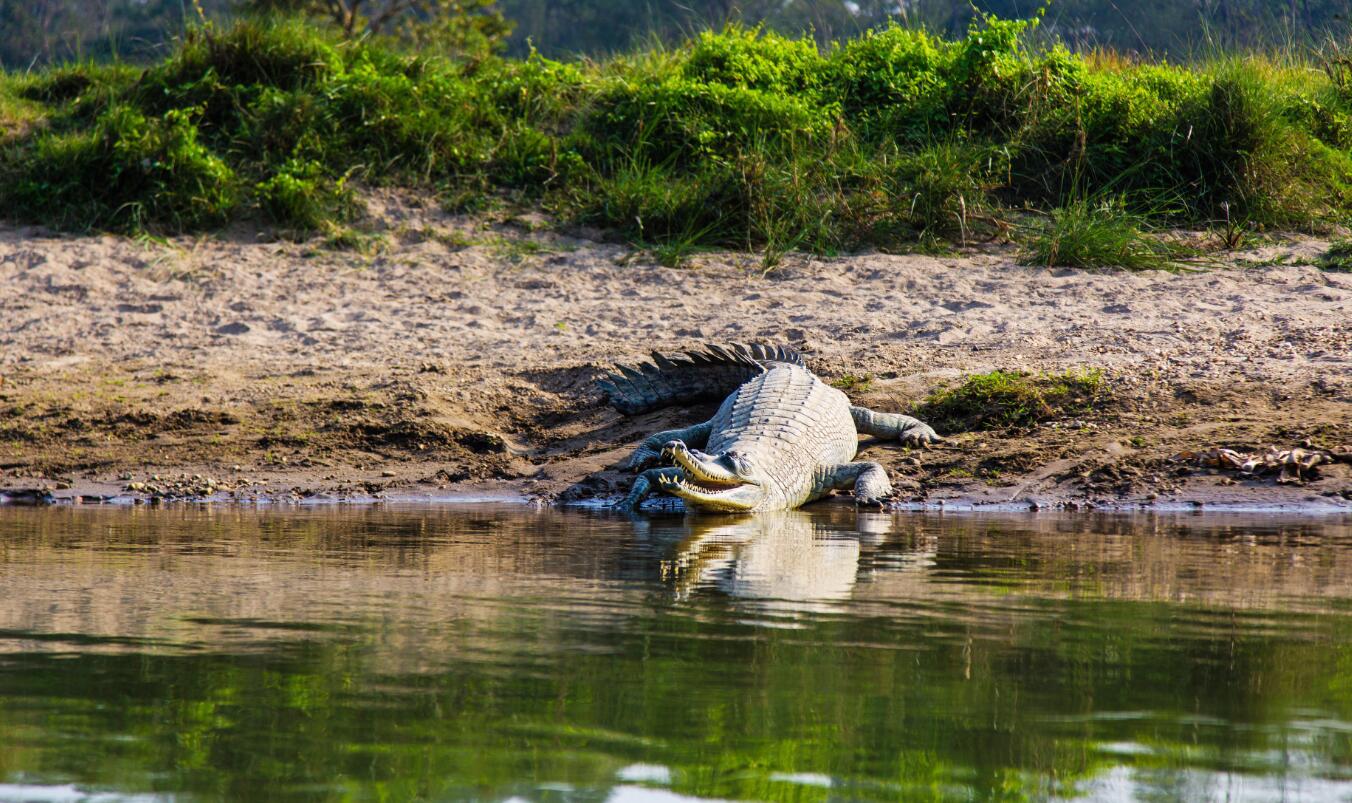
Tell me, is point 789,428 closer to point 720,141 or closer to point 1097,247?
point 1097,247

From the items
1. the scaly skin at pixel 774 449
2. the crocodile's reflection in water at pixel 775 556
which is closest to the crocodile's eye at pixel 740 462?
the scaly skin at pixel 774 449

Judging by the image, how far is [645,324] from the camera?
878cm

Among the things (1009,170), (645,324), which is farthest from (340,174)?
(1009,170)

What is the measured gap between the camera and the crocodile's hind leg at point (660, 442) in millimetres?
6906

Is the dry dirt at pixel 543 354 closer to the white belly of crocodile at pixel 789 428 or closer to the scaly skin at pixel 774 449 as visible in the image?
the scaly skin at pixel 774 449

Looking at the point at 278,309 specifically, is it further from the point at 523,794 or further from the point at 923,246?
the point at 523,794

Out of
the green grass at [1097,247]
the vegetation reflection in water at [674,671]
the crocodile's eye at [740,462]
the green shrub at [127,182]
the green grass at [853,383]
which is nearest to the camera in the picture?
the vegetation reflection in water at [674,671]

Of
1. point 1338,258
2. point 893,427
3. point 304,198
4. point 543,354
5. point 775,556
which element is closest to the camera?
point 775,556

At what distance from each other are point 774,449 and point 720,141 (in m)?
4.54

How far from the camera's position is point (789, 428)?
667 centimetres

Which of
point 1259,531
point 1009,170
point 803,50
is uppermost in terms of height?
point 803,50

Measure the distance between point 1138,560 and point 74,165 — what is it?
8517 mm

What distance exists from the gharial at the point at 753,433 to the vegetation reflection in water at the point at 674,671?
136 centimetres

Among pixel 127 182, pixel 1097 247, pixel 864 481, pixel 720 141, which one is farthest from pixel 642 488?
pixel 127 182
